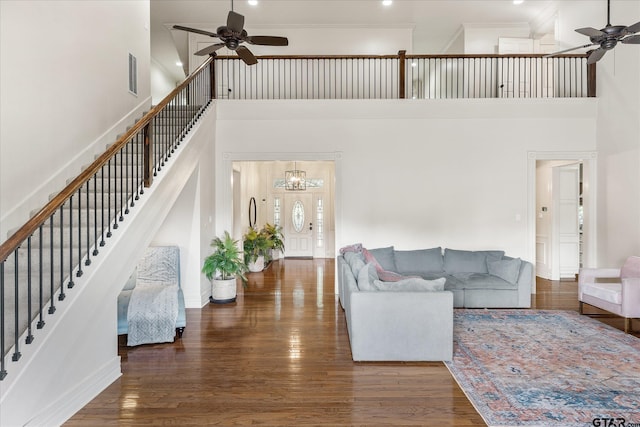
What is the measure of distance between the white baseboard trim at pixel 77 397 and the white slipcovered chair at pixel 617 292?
5702 millimetres

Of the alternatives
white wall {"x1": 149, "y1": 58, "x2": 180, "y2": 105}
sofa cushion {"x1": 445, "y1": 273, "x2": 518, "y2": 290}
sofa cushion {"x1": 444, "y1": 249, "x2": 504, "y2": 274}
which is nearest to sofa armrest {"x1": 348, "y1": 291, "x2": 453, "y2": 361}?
sofa cushion {"x1": 445, "y1": 273, "x2": 518, "y2": 290}

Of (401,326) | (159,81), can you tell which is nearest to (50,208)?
(401,326)

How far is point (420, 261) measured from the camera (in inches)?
250

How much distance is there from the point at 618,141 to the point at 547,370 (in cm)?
456

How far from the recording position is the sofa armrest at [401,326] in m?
3.66

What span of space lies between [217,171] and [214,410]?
4.66 metres

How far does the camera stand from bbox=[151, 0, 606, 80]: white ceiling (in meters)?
7.61

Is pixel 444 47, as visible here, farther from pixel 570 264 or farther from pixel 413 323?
pixel 413 323

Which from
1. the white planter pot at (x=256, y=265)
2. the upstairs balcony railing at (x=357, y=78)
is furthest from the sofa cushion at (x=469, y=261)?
the white planter pot at (x=256, y=265)

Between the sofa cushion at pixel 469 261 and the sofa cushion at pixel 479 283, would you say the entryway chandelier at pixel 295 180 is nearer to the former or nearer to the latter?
the sofa cushion at pixel 469 261

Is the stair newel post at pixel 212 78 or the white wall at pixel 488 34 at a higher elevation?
the white wall at pixel 488 34

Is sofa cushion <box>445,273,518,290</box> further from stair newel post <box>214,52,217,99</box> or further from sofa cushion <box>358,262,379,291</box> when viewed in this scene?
stair newel post <box>214,52,217,99</box>

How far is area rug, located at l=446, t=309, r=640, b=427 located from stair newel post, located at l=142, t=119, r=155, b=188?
360 centimetres

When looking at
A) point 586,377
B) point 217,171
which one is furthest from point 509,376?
point 217,171
